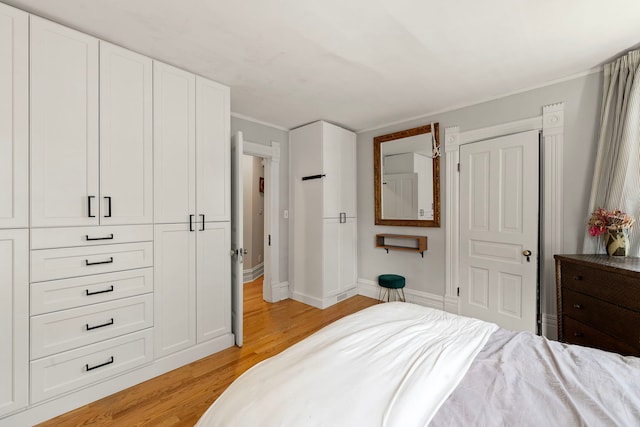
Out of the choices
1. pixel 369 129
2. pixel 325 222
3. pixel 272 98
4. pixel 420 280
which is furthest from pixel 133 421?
pixel 369 129

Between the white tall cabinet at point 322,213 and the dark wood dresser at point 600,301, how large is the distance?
236cm

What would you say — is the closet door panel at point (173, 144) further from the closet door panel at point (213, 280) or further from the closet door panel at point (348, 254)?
the closet door panel at point (348, 254)

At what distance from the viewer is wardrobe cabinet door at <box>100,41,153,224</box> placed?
6.33 feet

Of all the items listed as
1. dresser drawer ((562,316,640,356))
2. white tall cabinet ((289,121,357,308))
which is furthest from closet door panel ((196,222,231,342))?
dresser drawer ((562,316,640,356))

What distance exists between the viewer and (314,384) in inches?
36.1

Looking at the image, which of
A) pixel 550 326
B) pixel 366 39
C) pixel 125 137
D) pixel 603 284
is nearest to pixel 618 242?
pixel 603 284

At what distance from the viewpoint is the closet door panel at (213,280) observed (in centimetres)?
243

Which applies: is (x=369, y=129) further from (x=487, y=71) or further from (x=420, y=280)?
(x=420, y=280)

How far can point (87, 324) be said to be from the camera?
1.87 meters

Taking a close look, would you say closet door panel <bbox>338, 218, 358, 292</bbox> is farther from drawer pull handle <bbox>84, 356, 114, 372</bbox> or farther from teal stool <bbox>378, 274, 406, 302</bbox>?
drawer pull handle <bbox>84, 356, 114, 372</bbox>

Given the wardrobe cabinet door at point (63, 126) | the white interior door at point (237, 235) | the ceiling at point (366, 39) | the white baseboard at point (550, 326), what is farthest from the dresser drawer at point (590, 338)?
the wardrobe cabinet door at point (63, 126)

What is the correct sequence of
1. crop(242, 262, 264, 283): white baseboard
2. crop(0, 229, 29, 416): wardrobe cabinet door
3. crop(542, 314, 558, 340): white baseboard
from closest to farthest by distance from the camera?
crop(0, 229, 29, 416): wardrobe cabinet door → crop(542, 314, 558, 340): white baseboard → crop(242, 262, 264, 283): white baseboard

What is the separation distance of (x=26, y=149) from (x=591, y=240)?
4.19 metres

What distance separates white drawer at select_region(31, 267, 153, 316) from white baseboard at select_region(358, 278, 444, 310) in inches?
113
